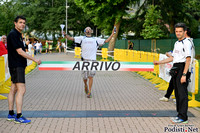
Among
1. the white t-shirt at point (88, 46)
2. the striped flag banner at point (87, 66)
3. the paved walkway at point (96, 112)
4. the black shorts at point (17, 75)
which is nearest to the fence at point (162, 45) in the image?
the paved walkway at point (96, 112)

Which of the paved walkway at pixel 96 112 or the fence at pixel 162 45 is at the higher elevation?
the fence at pixel 162 45

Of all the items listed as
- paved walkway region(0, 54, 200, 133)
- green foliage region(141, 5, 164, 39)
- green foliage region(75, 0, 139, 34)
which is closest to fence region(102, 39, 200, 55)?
green foliage region(141, 5, 164, 39)

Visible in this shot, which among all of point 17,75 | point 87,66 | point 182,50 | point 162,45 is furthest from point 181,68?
point 162,45

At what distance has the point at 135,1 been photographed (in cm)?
3145

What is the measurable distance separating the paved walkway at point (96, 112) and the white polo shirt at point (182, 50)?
3.96 ft

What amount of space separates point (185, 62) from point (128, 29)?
96.3ft

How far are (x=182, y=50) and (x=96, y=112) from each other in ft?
7.45

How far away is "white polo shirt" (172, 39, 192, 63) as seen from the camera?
20.0ft

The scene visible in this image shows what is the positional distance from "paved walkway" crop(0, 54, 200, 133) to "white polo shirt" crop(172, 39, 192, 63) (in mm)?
1206

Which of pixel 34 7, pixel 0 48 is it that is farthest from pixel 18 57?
pixel 34 7

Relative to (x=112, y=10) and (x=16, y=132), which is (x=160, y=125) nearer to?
(x=16, y=132)

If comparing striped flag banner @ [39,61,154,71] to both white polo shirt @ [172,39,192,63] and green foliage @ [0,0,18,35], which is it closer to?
white polo shirt @ [172,39,192,63]

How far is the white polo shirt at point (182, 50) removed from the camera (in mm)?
6086

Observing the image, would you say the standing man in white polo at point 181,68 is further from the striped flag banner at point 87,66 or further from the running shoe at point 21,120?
the running shoe at point 21,120
